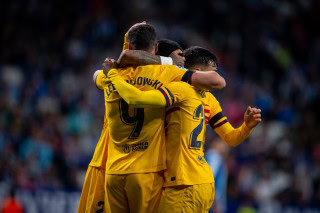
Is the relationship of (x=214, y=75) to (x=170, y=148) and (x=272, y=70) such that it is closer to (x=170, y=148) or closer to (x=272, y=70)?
(x=170, y=148)

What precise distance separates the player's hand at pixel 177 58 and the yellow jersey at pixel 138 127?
0.20 metres

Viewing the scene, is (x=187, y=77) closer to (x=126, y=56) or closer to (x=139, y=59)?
(x=139, y=59)

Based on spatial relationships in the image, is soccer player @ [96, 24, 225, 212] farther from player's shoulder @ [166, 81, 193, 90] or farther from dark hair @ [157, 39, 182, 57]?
dark hair @ [157, 39, 182, 57]

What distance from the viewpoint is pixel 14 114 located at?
1203 cm

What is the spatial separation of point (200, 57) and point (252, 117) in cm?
72

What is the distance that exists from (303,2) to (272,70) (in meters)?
2.67

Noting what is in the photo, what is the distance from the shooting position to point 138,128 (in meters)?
4.58

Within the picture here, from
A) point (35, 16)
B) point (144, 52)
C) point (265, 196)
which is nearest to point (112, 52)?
point (35, 16)

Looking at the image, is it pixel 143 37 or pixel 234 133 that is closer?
pixel 143 37

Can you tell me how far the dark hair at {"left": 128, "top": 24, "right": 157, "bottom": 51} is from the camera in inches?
185

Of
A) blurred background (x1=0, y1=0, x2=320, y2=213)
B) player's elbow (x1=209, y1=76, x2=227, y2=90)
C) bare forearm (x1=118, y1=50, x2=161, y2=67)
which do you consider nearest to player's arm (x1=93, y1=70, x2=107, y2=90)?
bare forearm (x1=118, y1=50, x2=161, y2=67)

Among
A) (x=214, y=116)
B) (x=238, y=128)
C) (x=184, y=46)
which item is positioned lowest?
(x=238, y=128)

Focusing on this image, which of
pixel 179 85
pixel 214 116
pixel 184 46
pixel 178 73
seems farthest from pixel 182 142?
pixel 184 46

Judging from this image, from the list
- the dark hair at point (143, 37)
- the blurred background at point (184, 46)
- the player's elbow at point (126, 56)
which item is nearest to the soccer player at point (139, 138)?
the dark hair at point (143, 37)
